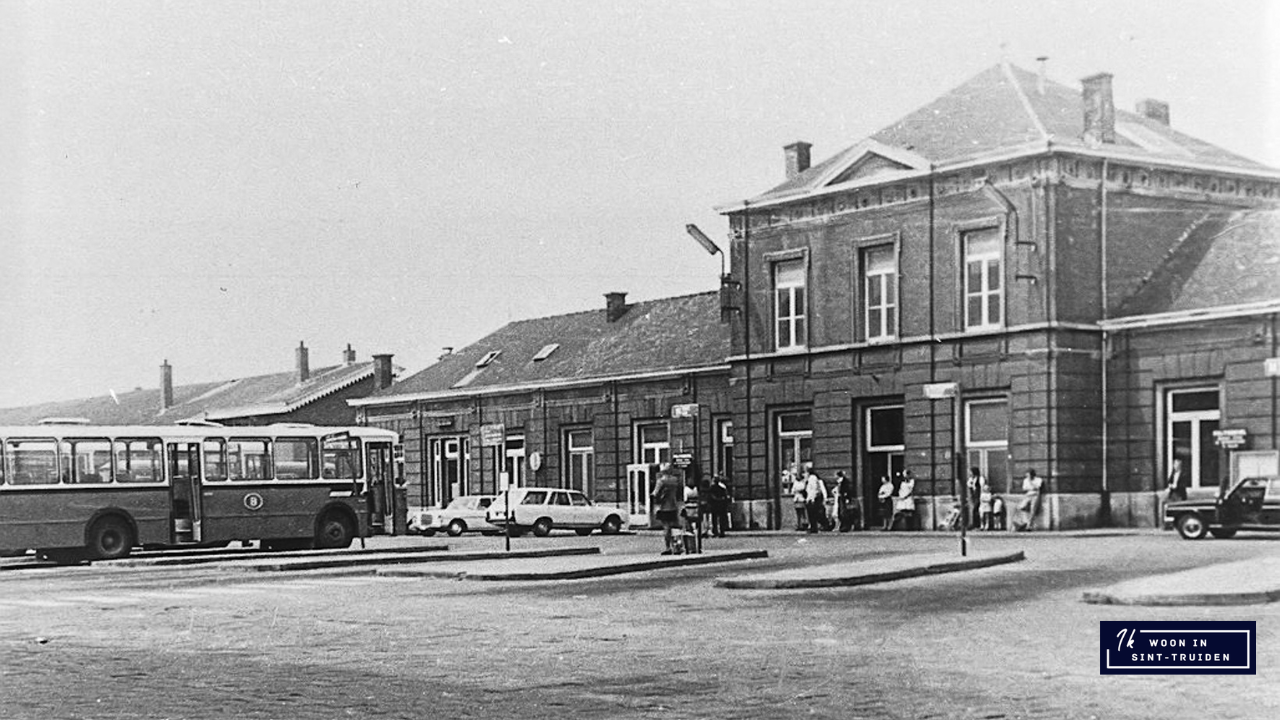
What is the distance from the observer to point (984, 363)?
38.2 m

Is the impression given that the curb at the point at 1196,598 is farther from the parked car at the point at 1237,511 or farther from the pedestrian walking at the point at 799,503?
the pedestrian walking at the point at 799,503

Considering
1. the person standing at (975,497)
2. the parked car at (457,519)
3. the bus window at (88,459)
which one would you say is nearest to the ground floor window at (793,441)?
the person standing at (975,497)

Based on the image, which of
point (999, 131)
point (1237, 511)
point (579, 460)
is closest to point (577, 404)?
point (579, 460)

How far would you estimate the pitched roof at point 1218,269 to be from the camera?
31.4m

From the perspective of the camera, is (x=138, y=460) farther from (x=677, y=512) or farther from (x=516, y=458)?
(x=516, y=458)

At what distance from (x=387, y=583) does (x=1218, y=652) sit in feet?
48.3

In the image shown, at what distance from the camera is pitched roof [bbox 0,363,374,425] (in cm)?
6969

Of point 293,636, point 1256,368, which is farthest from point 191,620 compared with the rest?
point 1256,368

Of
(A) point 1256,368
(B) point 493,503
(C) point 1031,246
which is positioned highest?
(C) point 1031,246

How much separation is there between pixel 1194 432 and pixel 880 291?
954 centimetres

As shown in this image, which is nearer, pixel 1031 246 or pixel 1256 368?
pixel 1256 368

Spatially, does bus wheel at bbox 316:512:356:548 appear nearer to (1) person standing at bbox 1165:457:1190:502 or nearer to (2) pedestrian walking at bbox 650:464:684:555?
(2) pedestrian walking at bbox 650:464:684:555

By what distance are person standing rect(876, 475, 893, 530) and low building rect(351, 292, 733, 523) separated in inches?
277

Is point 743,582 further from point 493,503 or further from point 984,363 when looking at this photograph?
point 493,503
